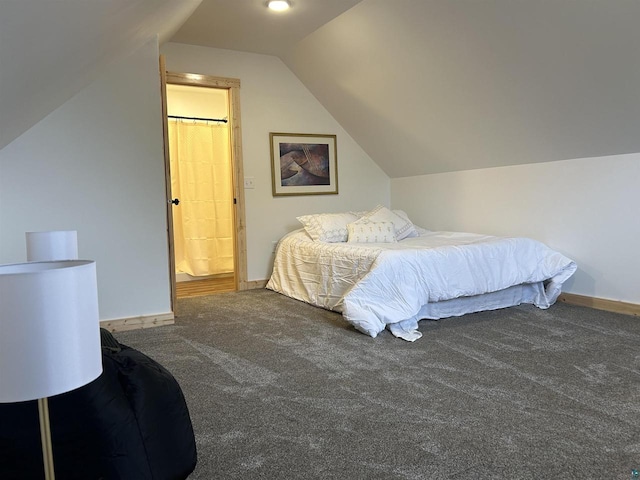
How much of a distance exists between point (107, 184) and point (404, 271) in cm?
224

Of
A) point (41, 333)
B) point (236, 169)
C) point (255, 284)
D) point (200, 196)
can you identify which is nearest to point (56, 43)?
point (41, 333)

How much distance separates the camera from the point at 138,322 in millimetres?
3469

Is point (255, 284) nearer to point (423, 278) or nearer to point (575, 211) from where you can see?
point (423, 278)

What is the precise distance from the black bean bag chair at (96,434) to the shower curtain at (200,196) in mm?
4601

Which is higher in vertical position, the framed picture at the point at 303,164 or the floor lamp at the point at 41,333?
the framed picture at the point at 303,164

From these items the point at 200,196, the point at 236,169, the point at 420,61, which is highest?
the point at 420,61

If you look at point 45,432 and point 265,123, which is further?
point 265,123

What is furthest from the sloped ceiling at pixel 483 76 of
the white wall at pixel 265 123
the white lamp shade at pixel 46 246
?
the white lamp shade at pixel 46 246

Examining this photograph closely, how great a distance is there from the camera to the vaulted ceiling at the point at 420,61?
1986 mm

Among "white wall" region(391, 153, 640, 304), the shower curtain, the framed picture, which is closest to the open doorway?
the shower curtain

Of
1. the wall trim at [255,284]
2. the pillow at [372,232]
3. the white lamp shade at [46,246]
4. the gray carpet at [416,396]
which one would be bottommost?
the gray carpet at [416,396]

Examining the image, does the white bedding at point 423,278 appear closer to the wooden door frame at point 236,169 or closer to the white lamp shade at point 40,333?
the wooden door frame at point 236,169

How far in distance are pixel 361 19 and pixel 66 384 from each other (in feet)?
12.3

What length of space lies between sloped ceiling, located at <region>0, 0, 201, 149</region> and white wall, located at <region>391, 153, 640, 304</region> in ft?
10.1
